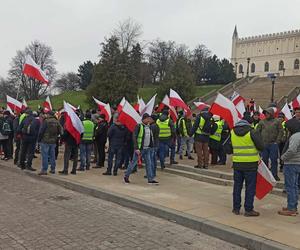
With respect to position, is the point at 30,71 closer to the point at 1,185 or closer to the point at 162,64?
the point at 1,185

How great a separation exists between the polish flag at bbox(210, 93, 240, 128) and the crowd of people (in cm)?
29

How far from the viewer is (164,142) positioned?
1269 cm

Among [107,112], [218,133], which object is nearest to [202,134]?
[218,133]

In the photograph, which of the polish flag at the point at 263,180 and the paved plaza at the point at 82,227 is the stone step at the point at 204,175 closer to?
the polish flag at the point at 263,180

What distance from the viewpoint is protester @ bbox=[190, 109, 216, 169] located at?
12234 mm

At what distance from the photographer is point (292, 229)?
23.1 ft

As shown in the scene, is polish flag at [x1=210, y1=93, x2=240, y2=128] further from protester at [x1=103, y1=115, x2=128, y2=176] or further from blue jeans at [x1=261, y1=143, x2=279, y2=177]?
protester at [x1=103, y1=115, x2=128, y2=176]

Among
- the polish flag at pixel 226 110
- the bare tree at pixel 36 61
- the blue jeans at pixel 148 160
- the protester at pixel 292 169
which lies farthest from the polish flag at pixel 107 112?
the bare tree at pixel 36 61

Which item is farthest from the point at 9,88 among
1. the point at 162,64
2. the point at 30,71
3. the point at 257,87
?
the point at 30,71

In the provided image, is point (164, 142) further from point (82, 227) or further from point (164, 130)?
point (82, 227)

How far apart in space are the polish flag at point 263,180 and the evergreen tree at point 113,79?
3926cm

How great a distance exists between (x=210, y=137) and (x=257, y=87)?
48693 millimetres

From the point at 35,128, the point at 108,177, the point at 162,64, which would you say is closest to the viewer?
the point at 108,177

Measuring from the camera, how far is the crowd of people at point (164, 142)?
7.89 m
